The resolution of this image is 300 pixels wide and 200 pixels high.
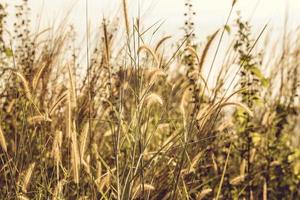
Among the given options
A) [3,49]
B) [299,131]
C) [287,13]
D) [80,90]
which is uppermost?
[287,13]

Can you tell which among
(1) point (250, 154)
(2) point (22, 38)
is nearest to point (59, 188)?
(1) point (250, 154)

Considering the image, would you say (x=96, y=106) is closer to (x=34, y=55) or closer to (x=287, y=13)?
(x=34, y=55)

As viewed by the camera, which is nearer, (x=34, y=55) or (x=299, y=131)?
(x=34, y=55)

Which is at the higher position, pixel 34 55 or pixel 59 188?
pixel 34 55

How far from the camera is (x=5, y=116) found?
3670 mm

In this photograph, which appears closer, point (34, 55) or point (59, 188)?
point (59, 188)

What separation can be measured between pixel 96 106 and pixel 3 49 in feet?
2.18

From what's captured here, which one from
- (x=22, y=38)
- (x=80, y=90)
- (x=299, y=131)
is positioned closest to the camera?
(x=80, y=90)

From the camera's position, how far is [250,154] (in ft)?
10.7

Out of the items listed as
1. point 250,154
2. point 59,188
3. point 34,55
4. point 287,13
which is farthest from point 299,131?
point 59,188

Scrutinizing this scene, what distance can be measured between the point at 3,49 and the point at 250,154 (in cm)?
157

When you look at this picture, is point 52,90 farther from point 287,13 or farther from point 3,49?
point 287,13

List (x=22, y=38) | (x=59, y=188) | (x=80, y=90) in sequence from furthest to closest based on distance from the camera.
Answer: (x=22, y=38)
(x=80, y=90)
(x=59, y=188)

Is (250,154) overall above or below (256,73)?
below
